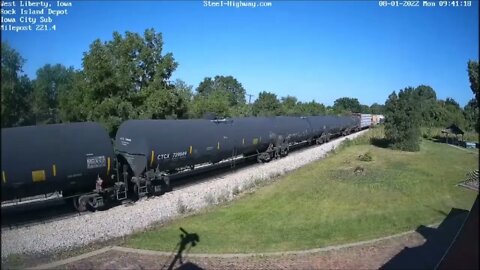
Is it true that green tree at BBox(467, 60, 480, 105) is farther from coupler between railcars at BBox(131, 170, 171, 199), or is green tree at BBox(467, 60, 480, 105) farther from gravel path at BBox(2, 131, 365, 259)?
coupler between railcars at BBox(131, 170, 171, 199)

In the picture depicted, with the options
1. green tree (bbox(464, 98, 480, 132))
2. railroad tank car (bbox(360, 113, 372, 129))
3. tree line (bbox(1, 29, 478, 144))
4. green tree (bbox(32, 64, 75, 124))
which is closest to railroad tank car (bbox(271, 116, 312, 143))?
tree line (bbox(1, 29, 478, 144))

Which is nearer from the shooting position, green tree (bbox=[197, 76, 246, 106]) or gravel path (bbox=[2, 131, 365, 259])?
gravel path (bbox=[2, 131, 365, 259])

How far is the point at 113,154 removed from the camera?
48.8ft

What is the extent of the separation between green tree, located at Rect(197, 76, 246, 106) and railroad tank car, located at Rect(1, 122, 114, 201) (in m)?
33.3

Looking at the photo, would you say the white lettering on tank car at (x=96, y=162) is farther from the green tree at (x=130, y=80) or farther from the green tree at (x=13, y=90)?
the green tree at (x=13, y=90)

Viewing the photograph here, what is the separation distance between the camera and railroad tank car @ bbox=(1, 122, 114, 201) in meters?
9.80

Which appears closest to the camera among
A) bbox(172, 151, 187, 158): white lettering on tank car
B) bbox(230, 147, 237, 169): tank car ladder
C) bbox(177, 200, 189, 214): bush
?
bbox(177, 200, 189, 214): bush

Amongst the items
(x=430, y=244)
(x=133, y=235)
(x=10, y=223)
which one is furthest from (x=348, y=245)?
(x=10, y=223)

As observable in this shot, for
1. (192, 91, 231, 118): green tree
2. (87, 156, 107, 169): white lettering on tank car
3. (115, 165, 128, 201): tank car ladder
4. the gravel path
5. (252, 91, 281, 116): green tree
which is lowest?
the gravel path

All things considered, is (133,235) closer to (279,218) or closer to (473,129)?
(279,218)

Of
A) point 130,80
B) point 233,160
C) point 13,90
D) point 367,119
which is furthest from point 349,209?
point 233,160

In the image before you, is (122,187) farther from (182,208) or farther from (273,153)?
(273,153)

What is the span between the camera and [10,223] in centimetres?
526

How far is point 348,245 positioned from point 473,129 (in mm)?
4582
